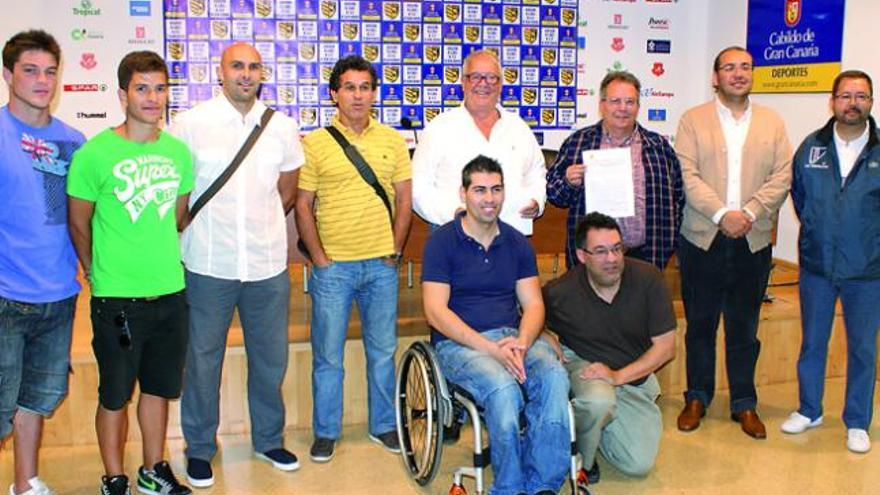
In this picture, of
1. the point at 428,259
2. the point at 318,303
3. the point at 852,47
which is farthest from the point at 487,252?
the point at 852,47

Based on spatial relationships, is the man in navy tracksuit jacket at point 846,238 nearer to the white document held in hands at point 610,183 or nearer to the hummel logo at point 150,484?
the white document held in hands at point 610,183

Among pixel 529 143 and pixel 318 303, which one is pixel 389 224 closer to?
pixel 318 303

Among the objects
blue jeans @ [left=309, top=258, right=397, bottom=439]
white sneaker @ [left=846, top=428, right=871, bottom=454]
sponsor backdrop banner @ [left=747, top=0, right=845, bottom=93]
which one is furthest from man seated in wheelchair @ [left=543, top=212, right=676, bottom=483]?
sponsor backdrop banner @ [left=747, top=0, right=845, bottom=93]

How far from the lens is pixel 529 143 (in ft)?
12.3

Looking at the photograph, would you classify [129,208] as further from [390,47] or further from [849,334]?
[390,47]

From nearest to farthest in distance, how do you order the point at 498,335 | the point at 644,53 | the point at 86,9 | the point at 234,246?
the point at 234,246, the point at 498,335, the point at 86,9, the point at 644,53

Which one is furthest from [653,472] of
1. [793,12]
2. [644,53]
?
[644,53]

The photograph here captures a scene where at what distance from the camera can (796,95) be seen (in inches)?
227

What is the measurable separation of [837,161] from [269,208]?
2.37m

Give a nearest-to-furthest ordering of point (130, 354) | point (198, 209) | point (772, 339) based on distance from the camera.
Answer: point (130, 354), point (198, 209), point (772, 339)

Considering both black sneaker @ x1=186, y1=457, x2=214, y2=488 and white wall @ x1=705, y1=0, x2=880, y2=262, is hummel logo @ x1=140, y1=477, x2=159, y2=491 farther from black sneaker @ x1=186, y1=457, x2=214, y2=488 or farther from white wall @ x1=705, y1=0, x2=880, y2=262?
white wall @ x1=705, y1=0, x2=880, y2=262

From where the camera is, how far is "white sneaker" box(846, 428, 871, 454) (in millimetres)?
3797

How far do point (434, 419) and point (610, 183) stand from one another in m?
1.25

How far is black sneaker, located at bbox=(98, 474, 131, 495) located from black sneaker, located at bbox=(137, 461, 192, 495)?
10 centimetres
